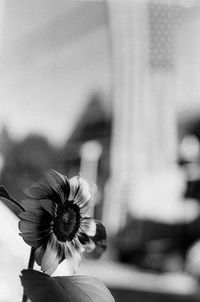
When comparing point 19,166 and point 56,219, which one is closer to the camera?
point 56,219

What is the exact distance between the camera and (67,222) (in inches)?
17.9

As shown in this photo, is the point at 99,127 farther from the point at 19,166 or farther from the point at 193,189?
the point at 19,166

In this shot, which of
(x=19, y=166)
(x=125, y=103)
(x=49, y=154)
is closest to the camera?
(x=19, y=166)

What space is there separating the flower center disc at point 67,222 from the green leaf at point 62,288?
0.13 ft

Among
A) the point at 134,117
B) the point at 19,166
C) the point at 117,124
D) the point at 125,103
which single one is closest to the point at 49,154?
the point at 19,166

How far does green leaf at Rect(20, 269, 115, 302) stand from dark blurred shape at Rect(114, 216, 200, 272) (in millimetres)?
3478

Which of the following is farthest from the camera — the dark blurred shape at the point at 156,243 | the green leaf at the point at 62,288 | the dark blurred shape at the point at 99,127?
the dark blurred shape at the point at 156,243

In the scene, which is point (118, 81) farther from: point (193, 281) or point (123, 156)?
point (193, 281)

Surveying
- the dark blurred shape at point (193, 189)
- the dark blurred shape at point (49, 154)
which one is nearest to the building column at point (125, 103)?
the dark blurred shape at point (49, 154)

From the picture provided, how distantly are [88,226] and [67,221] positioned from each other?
1.7 inches

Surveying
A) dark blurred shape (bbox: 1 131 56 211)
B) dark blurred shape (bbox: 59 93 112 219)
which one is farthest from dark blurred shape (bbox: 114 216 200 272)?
dark blurred shape (bbox: 1 131 56 211)

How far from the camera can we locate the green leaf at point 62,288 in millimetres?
403

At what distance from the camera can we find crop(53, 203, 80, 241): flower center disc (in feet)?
1.46

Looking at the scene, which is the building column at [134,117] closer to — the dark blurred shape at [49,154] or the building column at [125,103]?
the building column at [125,103]
